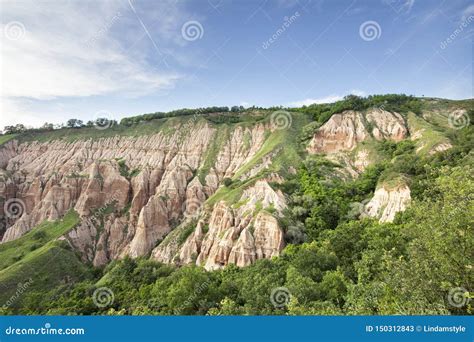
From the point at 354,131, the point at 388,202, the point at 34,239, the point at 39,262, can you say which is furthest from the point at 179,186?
the point at 388,202

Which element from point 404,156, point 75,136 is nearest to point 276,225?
point 404,156

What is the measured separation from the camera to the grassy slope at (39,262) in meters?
43.9

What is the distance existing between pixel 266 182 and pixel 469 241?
3971 cm

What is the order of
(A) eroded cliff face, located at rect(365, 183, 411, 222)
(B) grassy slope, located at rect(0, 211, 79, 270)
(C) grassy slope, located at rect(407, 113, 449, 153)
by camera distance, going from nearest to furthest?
(A) eroded cliff face, located at rect(365, 183, 411, 222) → (C) grassy slope, located at rect(407, 113, 449, 153) → (B) grassy slope, located at rect(0, 211, 79, 270)

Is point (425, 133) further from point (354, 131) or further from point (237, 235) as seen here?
point (237, 235)

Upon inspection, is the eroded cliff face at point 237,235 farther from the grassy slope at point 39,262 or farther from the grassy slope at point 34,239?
the grassy slope at point 34,239

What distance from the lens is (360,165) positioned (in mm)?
58625

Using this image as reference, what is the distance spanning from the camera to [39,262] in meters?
47.8

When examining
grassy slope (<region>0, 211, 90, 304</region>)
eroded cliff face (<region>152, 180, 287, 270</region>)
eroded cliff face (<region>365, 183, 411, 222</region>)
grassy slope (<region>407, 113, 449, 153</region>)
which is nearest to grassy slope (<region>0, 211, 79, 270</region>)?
grassy slope (<region>0, 211, 90, 304</region>)

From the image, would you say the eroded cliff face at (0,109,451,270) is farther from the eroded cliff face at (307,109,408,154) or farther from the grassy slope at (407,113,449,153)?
the grassy slope at (407,113,449,153)

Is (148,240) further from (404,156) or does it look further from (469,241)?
(469,241)

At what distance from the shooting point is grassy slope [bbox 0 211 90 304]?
43875 mm

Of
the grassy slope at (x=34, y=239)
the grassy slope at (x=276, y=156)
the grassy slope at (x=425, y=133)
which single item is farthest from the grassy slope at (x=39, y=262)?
the grassy slope at (x=425, y=133)

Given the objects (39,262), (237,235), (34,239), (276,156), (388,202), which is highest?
(276,156)
